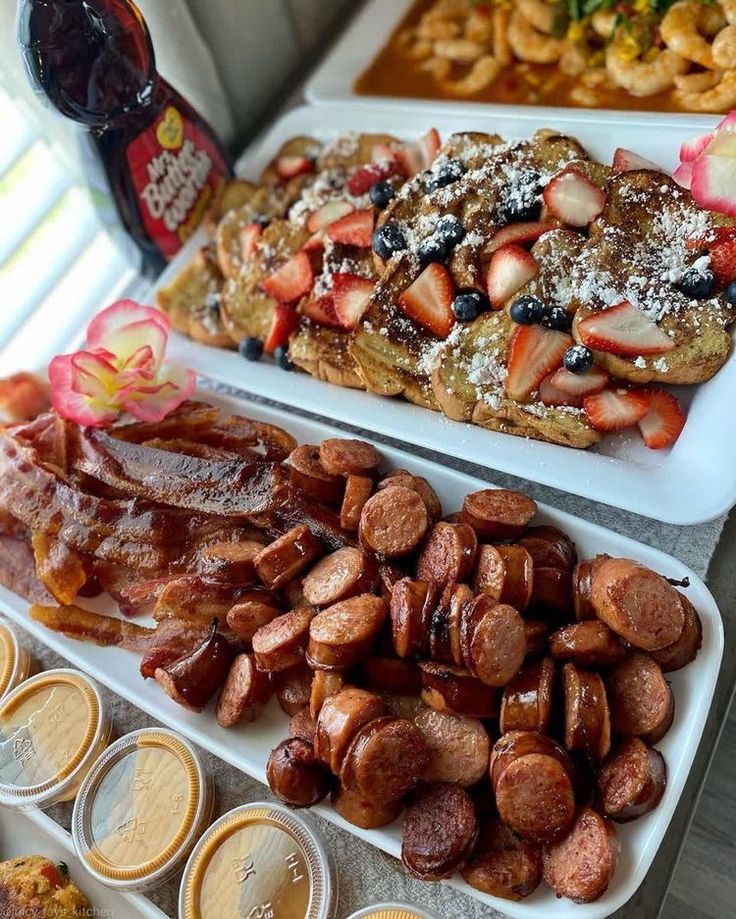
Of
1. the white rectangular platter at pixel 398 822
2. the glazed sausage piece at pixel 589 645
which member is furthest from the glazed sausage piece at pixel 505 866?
the glazed sausage piece at pixel 589 645

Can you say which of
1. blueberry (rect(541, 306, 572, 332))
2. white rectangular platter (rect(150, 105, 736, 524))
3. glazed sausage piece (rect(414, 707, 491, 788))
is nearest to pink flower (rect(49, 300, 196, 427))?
white rectangular platter (rect(150, 105, 736, 524))

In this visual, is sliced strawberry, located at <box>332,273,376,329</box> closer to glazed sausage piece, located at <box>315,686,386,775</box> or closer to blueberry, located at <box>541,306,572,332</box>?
blueberry, located at <box>541,306,572,332</box>

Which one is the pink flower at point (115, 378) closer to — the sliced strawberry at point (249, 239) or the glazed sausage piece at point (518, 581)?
the sliced strawberry at point (249, 239)

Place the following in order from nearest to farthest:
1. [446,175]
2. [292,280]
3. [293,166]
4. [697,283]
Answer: [697,283], [446,175], [292,280], [293,166]

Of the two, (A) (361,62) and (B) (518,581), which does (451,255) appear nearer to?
(B) (518,581)

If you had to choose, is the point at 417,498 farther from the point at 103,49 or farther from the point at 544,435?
the point at 103,49

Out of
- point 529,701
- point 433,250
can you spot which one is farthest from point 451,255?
point 529,701
